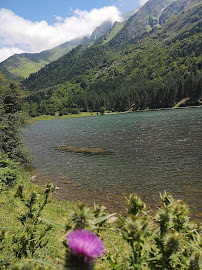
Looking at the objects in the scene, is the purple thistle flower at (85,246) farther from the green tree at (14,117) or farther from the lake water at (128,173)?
the green tree at (14,117)

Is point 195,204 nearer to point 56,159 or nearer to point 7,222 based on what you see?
point 7,222

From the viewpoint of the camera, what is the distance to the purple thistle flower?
1.15 m

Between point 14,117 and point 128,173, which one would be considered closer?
point 14,117

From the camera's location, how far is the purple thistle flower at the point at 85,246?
1149 millimetres

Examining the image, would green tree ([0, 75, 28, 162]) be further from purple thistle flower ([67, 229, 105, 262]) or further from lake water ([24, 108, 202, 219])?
purple thistle flower ([67, 229, 105, 262])

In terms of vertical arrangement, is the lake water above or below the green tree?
below

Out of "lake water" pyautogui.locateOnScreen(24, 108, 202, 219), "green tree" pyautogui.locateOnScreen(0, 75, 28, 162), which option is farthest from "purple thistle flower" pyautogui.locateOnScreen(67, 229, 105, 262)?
"green tree" pyautogui.locateOnScreen(0, 75, 28, 162)

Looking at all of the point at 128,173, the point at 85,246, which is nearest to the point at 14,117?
the point at 128,173

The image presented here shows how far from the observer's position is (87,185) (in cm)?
1736

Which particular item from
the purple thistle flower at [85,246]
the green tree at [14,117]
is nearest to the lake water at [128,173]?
the green tree at [14,117]

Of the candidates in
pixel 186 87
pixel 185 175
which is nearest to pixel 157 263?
pixel 185 175

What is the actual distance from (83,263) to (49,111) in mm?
203859

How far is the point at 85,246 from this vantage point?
3.81ft

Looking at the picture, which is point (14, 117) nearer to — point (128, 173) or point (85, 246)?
point (128, 173)
